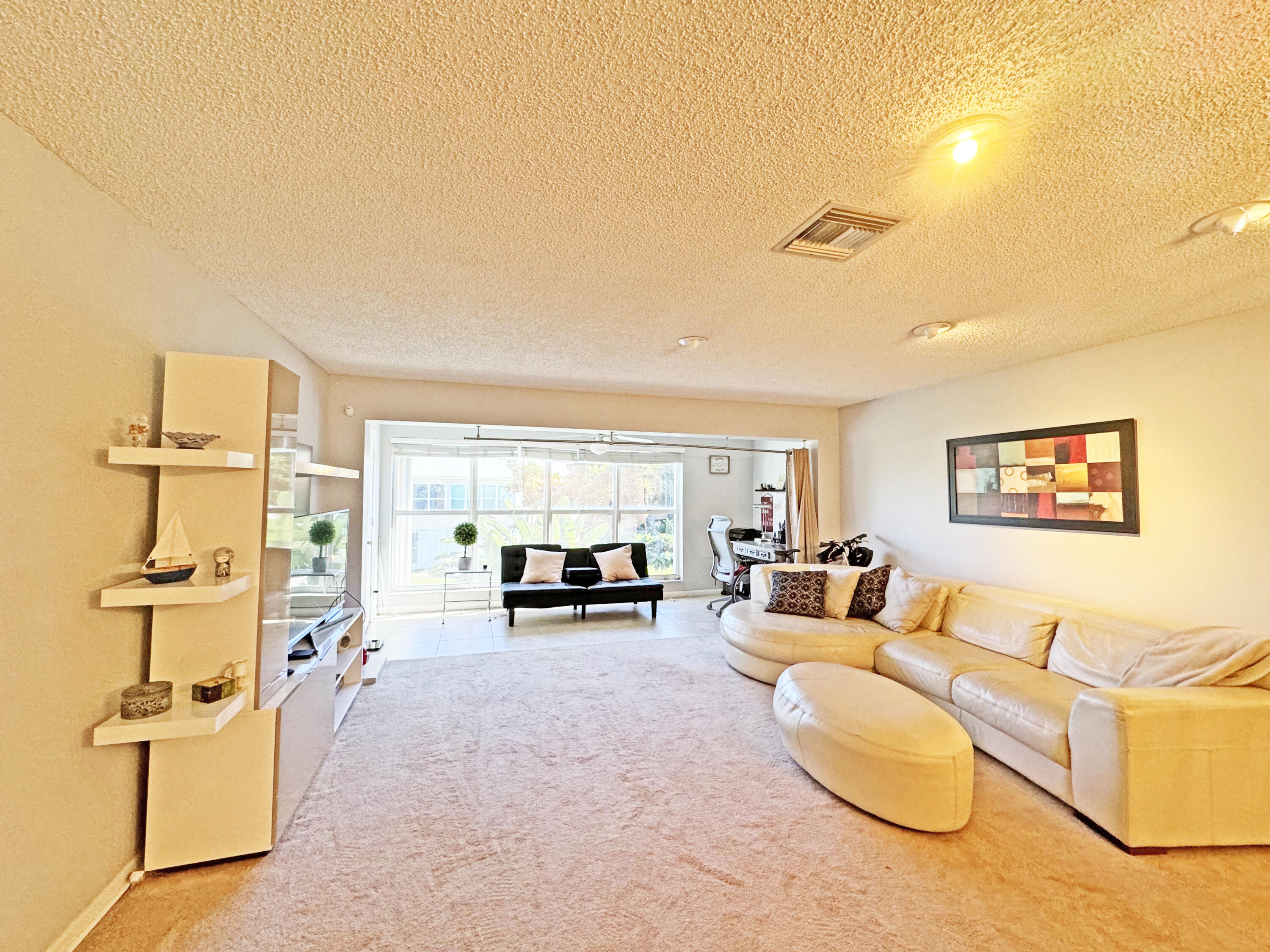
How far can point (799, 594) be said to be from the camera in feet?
13.8

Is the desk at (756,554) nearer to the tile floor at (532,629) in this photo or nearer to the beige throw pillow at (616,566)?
the tile floor at (532,629)

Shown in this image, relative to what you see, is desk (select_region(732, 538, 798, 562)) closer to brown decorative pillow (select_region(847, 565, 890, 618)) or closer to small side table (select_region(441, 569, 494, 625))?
brown decorative pillow (select_region(847, 565, 890, 618))

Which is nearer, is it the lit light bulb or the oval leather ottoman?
the lit light bulb

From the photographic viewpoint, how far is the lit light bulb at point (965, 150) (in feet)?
4.30

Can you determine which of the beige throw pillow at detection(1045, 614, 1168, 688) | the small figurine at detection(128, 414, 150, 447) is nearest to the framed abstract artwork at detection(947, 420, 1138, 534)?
the beige throw pillow at detection(1045, 614, 1168, 688)

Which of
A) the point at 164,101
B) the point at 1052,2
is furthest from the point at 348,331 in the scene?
the point at 1052,2

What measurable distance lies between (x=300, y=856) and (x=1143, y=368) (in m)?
4.91

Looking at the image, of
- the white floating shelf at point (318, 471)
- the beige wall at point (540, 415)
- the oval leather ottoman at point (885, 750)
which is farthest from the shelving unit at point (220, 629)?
the oval leather ottoman at point (885, 750)

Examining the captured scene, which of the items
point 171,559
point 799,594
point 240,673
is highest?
point 171,559

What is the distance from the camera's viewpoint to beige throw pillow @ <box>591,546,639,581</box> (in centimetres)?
617

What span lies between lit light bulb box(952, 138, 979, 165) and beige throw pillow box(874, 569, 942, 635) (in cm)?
320

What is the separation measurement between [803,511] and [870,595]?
1.46 m

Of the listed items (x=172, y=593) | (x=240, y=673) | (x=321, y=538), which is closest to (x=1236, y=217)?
(x=172, y=593)

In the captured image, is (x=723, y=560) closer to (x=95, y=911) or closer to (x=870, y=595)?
(x=870, y=595)
